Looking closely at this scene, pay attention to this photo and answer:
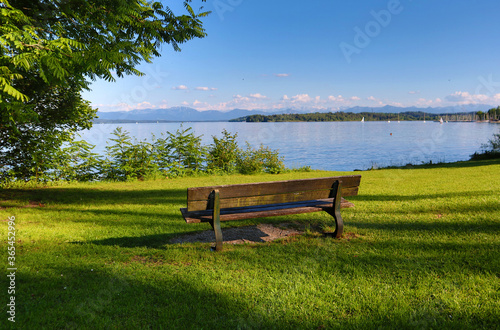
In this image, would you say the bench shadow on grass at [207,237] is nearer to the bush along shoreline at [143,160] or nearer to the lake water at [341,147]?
the bush along shoreline at [143,160]

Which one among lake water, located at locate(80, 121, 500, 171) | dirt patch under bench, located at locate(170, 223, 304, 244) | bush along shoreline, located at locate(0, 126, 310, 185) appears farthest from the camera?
lake water, located at locate(80, 121, 500, 171)

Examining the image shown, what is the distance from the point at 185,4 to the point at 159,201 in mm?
5381

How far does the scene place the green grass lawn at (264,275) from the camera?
9.40ft

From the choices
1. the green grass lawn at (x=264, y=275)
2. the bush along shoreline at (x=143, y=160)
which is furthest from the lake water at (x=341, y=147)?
the green grass lawn at (x=264, y=275)

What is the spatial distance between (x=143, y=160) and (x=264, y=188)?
11.1m

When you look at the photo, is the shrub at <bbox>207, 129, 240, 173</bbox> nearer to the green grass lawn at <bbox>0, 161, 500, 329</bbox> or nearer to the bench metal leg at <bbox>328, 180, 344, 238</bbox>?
the green grass lawn at <bbox>0, 161, 500, 329</bbox>

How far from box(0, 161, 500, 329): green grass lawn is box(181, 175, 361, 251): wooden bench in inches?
21.7

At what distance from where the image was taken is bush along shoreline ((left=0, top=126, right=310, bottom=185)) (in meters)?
11.7

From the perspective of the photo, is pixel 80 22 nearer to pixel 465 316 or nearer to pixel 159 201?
pixel 159 201

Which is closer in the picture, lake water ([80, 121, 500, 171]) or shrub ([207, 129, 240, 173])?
shrub ([207, 129, 240, 173])

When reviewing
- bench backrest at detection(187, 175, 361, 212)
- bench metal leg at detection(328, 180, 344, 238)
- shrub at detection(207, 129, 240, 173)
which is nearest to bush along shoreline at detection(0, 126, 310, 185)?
shrub at detection(207, 129, 240, 173)

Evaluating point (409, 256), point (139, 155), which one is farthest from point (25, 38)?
point (139, 155)

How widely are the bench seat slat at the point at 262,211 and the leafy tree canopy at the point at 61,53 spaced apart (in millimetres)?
2781

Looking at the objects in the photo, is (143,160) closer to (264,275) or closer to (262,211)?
(262,211)
